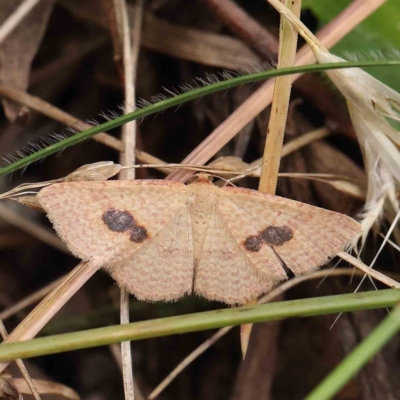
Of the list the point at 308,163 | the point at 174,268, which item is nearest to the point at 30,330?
the point at 174,268

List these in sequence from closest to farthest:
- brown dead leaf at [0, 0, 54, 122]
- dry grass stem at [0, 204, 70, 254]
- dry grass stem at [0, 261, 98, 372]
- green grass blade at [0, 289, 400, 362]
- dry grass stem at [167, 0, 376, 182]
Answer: green grass blade at [0, 289, 400, 362]
dry grass stem at [0, 261, 98, 372]
dry grass stem at [167, 0, 376, 182]
brown dead leaf at [0, 0, 54, 122]
dry grass stem at [0, 204, 70, 254]

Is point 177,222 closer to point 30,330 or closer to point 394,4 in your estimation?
point 30,330

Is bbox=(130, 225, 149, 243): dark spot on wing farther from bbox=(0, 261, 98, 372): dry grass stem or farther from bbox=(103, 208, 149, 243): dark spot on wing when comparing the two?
bbox=(0, 261, 98, 372): dry grass stem

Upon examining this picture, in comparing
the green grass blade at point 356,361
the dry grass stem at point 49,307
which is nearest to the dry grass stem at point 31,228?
the dry grass stem at point 49,307

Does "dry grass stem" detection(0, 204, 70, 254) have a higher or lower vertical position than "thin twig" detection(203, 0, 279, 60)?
lower

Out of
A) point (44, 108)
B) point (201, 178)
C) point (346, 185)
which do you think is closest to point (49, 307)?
point (201, 178)

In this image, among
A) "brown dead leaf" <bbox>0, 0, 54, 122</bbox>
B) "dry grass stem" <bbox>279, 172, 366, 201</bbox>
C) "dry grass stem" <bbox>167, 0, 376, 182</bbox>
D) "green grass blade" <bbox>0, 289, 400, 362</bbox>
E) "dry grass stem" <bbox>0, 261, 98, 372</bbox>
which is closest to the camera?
"green grass blade" <bbox>0, 289, 400, 362</bbox>

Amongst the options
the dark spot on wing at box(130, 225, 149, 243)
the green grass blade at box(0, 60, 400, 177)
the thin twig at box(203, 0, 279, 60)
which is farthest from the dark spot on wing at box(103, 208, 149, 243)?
the thin twig at box(203, 0, 279, 60)
